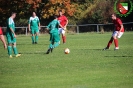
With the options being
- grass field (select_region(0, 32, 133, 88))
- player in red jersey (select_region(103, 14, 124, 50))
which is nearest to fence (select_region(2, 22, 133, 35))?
player in red jersey (select_region(103, 14, 124, 50))

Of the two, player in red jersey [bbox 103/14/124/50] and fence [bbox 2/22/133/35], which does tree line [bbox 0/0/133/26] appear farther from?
player in red jersey [bbox 103/14/124/50]

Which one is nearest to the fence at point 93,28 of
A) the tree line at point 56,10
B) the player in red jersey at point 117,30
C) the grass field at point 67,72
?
the tree line at point 56,10

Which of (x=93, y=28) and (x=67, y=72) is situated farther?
(x=93, y=28)

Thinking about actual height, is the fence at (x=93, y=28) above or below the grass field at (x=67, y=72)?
below

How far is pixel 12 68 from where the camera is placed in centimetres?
1547

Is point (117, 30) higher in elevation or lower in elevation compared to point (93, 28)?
higher

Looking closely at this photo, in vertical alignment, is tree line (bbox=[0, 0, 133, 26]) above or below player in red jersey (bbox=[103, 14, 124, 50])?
below

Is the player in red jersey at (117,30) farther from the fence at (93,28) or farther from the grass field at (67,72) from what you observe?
the fence at (93,28)

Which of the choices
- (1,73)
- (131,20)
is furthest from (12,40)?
(131,20)

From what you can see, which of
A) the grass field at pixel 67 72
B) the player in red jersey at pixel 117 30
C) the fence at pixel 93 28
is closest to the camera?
the grass field at pixel 67 72

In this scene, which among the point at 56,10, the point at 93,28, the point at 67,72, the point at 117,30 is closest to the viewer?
the point at 67,72

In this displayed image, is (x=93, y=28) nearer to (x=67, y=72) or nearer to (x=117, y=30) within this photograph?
(x=117, y=30)

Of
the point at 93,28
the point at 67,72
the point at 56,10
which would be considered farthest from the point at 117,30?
the point at 56,10

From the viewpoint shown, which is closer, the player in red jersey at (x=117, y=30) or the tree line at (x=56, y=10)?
the player in red jersey at (x=117, y=30)
